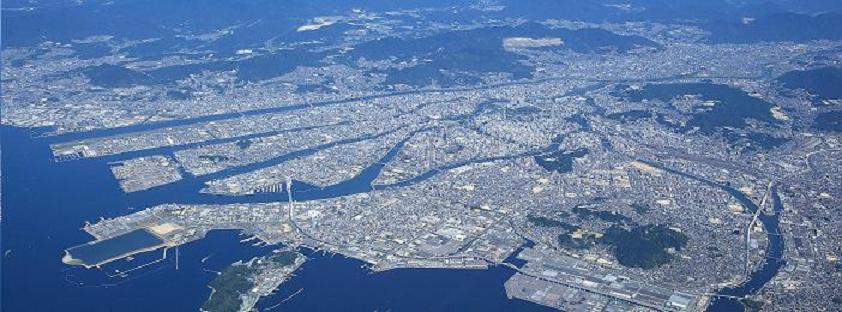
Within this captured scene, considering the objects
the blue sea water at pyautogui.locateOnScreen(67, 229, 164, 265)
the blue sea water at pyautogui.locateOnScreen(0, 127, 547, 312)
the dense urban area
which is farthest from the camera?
the blue sea water at pyautogui.locateOnScreen(67, 229, 164, 265)

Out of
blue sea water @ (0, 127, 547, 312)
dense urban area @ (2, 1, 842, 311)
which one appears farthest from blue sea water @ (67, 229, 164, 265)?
blue sea water @ (0, 127, 547, 312)

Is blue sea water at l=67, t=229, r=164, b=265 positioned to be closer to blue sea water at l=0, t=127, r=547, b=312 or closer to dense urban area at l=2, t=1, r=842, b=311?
dense urban area at l=2, t=1, r=842, b=311

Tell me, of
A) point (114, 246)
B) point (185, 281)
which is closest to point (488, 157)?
point (185, 281)

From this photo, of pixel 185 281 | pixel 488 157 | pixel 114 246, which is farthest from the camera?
pixel 488 157

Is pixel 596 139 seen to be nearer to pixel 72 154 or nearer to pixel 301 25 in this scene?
pixel 72 154

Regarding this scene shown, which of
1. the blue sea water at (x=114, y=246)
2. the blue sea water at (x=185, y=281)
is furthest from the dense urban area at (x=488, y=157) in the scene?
the blue sea water at (x=185, y=281)

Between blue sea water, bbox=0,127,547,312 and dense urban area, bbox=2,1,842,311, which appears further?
dense urban area, bbox=2,1,842,311

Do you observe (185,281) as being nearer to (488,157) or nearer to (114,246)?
(114,246)

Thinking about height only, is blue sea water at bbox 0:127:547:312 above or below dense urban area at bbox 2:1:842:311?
above

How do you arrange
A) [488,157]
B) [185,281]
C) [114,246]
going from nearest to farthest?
[185,281]
[114,246]
[488,157]
